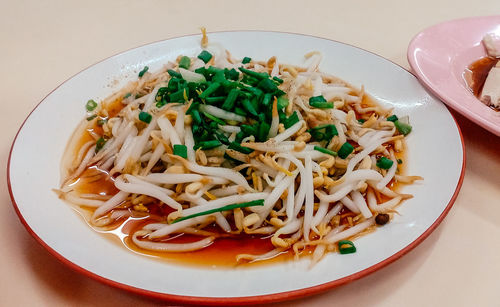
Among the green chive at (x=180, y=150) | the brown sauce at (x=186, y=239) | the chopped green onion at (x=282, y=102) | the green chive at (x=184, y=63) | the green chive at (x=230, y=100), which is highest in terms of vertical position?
the green chive at (x=184, y=63)

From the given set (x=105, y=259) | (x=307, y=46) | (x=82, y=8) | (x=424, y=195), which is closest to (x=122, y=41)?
(x=82, y=8)

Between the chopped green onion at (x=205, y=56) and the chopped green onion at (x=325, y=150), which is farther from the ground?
the chopped green onion at (x=205, y=56)

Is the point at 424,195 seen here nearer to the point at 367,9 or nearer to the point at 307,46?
the point at 307,46

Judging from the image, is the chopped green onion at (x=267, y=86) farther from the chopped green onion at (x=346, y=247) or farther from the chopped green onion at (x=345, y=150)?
the chopped green onion at (x=346, y=247)

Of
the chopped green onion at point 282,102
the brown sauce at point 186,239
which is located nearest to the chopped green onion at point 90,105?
the brown sauce at point 186,239

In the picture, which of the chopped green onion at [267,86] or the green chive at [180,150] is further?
the chopped green onion at [267,86]

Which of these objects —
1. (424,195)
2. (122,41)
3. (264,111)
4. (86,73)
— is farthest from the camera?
(122,41)

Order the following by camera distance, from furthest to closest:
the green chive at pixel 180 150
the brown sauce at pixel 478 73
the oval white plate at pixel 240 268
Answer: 1. the brown sauce at pixel 478 73
2. the green chive at pixel 180 150
3. the oval white plate at pixel 240 268
